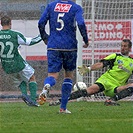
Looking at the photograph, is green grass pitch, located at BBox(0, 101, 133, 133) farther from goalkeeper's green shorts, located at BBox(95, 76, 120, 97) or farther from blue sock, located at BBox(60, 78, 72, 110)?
goalkeeper's green shorts, located at BBox(95, 76, 120, 97)

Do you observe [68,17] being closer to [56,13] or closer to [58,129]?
[56,13]

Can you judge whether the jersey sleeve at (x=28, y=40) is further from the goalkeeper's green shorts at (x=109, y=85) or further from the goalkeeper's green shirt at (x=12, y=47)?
the goalkeeper's green shorts at (x=109, y=85)

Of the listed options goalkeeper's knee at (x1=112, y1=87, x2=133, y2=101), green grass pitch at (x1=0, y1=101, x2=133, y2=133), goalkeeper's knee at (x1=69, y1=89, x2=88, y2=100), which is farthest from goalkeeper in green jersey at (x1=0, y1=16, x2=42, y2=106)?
goalkeeper's knee at (x1=112, y1=87, x2=133, y2=101)

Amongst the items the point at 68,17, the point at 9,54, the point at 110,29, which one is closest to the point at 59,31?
the point at 68,17

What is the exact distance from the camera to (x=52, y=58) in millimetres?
9938

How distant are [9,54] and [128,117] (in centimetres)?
317

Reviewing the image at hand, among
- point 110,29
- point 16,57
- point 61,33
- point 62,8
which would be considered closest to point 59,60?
point 61,33

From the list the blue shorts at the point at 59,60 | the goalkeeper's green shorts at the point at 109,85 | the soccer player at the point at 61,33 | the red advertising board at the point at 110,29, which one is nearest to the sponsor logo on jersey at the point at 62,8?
the soccer player at the point at 61,33

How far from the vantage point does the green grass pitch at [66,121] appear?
7945 millimetres

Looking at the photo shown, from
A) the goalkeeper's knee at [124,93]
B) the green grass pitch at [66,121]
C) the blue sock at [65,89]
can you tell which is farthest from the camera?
the goalkeeper's knee at [124,93]

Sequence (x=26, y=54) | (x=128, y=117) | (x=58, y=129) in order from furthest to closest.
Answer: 1. (x=26, y=54)
2. (x=128, y=117)
3. (x=58, y=129)

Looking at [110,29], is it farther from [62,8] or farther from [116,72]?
[62,8]

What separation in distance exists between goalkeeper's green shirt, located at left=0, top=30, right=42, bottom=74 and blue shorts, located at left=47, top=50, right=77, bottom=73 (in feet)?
6.29

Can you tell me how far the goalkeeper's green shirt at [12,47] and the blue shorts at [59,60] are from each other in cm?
192
